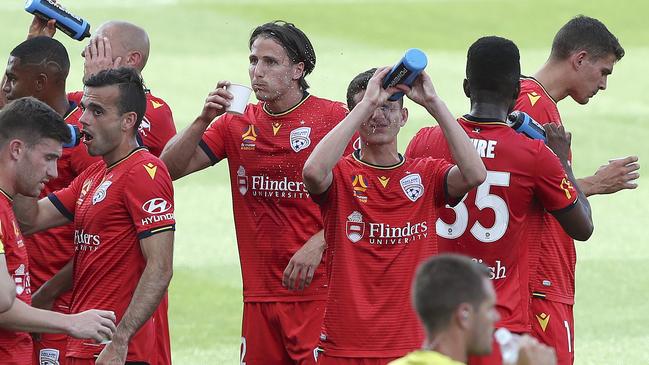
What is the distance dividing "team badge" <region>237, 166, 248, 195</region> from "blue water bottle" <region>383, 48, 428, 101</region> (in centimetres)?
162

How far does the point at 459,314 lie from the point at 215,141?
3613 millimetres

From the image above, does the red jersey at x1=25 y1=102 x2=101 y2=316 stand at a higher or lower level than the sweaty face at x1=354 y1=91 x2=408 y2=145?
lower

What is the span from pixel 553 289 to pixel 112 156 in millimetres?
2806

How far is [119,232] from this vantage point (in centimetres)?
683

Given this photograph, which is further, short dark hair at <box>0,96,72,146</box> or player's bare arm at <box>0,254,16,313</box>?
short dark hair at <box>0,96,72,146</box>

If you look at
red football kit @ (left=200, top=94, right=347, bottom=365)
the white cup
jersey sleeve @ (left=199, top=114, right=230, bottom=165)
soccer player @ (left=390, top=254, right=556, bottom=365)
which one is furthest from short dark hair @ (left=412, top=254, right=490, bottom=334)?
jersey sleeve @ (left=199, top=114, right=230, bottom=165)

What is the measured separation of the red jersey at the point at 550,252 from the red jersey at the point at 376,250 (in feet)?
4.77

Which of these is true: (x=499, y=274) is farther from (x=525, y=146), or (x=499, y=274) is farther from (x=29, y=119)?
(x=29, y=119)

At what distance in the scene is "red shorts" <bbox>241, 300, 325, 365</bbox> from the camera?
778 centimetres

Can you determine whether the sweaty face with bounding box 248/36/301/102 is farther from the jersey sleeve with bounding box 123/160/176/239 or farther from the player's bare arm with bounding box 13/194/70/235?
the player's bare arm with bounding box 13/194/70/235

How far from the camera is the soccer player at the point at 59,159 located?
7.80 m

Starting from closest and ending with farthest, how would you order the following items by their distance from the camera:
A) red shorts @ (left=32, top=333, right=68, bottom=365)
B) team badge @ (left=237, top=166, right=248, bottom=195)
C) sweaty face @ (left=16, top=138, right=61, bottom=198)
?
sweaty face @ (left=16, top=138, right=61, bottom=198), red shorts @ (left=32, top=333, right=68, bottom=365), team badge @ (left=237, top=166, right=248, bottom=195)

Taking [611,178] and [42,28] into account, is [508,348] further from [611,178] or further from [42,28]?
[42,28]

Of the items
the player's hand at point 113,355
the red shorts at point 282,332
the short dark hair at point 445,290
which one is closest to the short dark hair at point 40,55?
the red shorts at point 282,332
